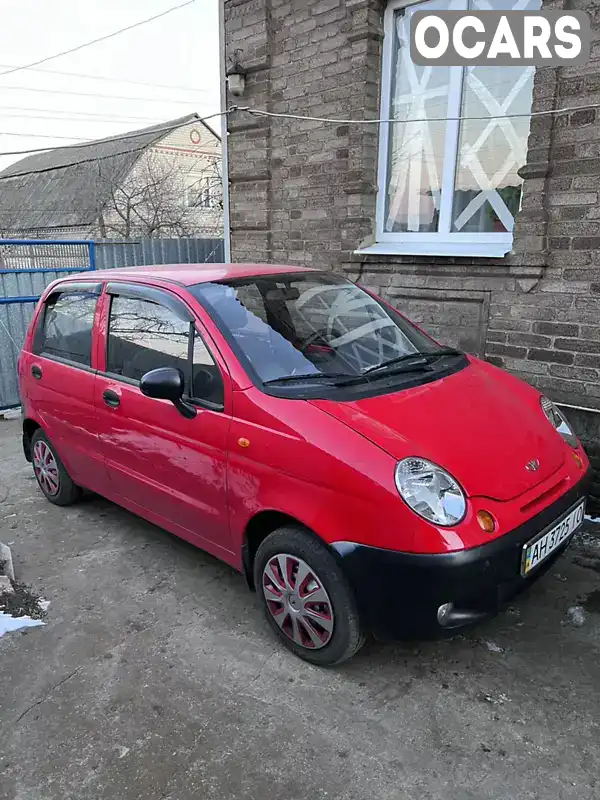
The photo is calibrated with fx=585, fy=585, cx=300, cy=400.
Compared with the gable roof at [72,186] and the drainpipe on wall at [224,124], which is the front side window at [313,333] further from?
the gable roof at [72,186]

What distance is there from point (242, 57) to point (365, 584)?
604 centimetres

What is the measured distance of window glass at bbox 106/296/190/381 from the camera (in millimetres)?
3100

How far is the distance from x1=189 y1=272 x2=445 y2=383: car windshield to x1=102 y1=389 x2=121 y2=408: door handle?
2.67 feet

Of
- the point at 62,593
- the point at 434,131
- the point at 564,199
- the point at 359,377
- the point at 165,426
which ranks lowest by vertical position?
the point at 62,593

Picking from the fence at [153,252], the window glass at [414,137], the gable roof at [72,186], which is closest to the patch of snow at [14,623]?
the window glass at [414,137]

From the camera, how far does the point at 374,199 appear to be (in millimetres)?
5766

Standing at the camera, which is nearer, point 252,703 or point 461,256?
point 252,703

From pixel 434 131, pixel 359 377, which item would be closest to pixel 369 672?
pixel 359 377

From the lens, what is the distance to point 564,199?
4309 mm

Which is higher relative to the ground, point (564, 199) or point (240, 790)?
point (564, 199)

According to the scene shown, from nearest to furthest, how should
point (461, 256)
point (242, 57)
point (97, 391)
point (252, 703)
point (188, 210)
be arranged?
1. point (252, 703)
2. point (97, 391)
3. point (461, 256)
4. point (242, 57)
5. point (188, 210)

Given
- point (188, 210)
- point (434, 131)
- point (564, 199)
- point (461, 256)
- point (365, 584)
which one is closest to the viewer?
point (365, 584)

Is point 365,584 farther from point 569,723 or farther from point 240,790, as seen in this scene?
point 569,723

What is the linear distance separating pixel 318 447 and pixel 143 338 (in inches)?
57.7
